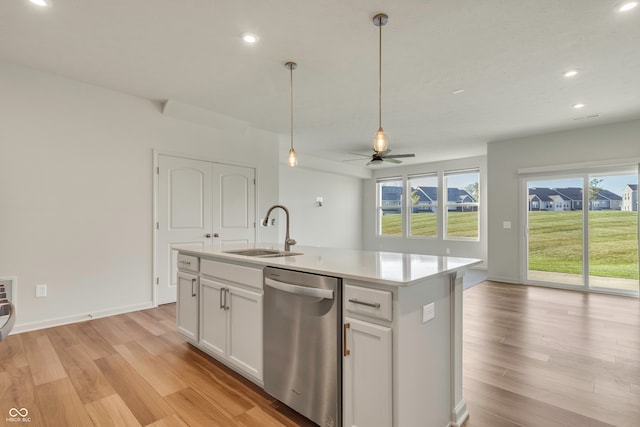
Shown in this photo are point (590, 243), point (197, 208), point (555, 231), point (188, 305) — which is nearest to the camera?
point (188, 305)

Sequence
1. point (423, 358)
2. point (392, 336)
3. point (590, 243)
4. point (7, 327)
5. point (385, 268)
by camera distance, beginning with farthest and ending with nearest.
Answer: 1. point (590, 243)
2. point (385, 268)
3. point (423, 358)
4. point (392, 336)
5. point (7, 327)

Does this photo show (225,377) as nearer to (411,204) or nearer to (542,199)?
(542,199)

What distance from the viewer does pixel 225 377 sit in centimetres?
227

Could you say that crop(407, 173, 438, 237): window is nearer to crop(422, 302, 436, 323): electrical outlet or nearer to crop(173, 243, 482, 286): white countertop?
crop(173, 243, 482, 286): white countertop

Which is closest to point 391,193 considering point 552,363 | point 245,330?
point 552,363

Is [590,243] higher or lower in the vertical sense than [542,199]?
lower

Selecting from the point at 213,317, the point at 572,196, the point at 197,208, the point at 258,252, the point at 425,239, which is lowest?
the point at 213,317

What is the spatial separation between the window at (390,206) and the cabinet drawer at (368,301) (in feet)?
25.2

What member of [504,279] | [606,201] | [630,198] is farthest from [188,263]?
[630,198]

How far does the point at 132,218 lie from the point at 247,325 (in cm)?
263

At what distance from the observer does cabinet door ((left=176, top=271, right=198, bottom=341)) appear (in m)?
2.66

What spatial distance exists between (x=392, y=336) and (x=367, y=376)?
0.83ft

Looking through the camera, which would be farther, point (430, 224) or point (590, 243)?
point (430, 224)

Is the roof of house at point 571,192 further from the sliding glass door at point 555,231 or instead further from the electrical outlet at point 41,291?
the electrical outlet at point 41,291
